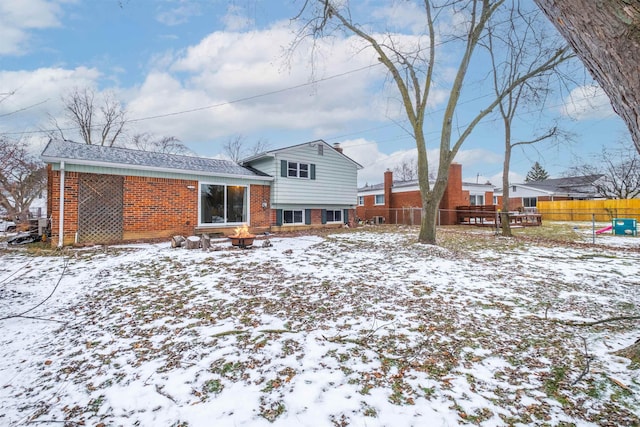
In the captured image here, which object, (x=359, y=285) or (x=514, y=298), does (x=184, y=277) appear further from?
(x=514, y=298)

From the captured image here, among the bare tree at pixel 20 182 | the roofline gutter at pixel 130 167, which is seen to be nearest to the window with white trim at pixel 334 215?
the roofline gutter at pixel 130 167

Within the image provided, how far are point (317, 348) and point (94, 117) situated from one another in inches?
1212

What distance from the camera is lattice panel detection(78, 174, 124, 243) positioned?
9633mm

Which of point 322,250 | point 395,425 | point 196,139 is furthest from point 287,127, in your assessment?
point 395,425

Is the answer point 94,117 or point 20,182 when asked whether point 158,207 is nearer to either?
point 20,182

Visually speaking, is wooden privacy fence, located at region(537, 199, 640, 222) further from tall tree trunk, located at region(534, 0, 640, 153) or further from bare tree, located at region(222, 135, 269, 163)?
bare tree, located at region(222, 135, 269, 163)

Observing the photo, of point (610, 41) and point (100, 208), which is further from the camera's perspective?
point (100, 208)

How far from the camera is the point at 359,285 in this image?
5227 millimetres

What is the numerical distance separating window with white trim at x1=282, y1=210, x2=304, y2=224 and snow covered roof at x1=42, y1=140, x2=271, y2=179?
2.28 metres

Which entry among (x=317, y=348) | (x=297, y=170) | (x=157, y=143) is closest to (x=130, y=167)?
(x=297, y=170)

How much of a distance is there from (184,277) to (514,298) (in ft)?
19.4

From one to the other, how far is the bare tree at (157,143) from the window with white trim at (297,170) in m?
20.2

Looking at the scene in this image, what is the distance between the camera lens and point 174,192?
1150cm

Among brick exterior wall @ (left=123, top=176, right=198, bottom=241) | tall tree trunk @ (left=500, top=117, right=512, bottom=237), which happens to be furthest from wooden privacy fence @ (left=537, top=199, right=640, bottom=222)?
brick exterior wall @ (left=123, top=176, right=198, bottom=241)
